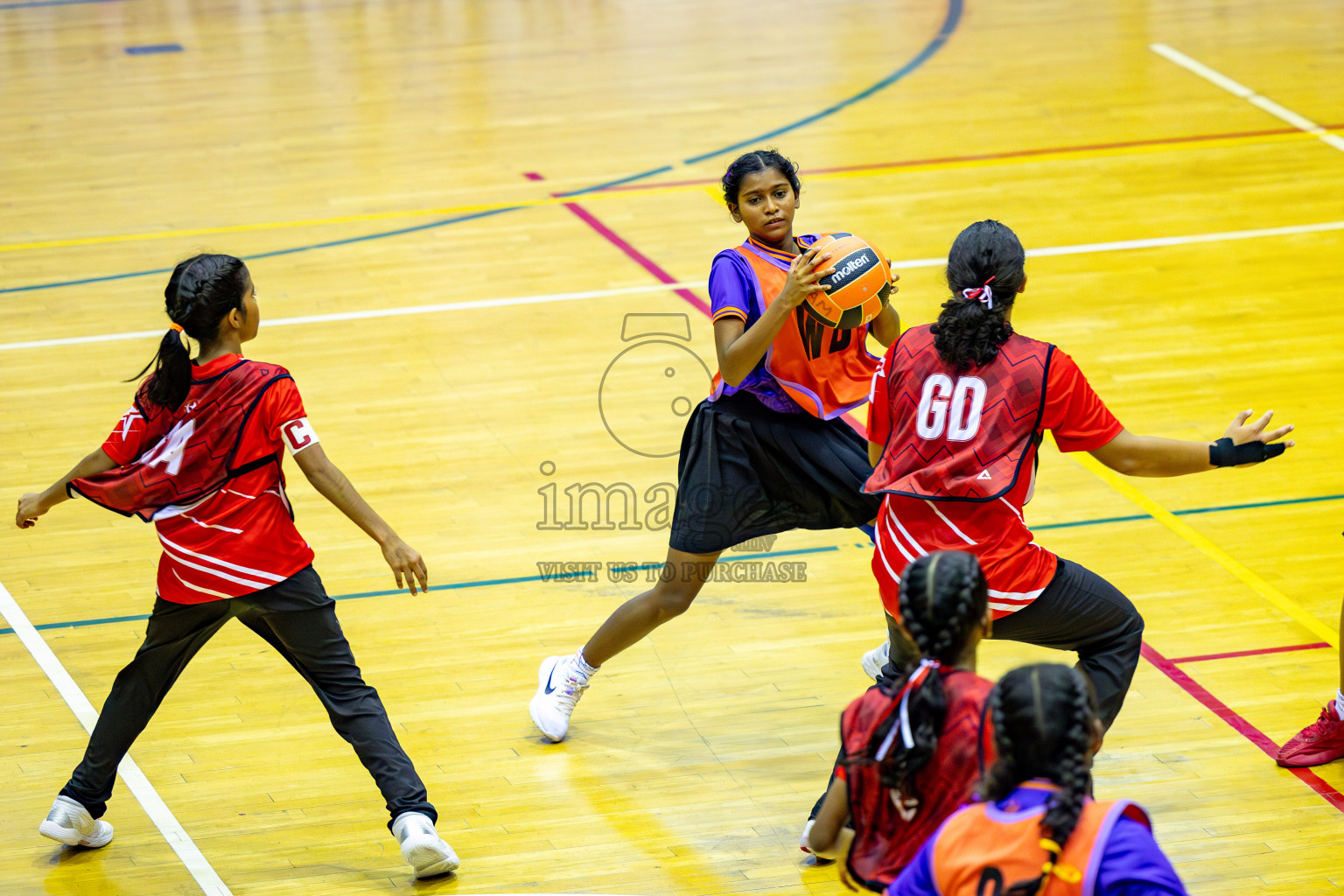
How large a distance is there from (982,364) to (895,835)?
1.25 m

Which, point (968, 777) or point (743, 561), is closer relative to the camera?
point (968, 777)

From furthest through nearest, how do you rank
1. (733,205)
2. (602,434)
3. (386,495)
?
(602,434) < (386,495) < (733,205)

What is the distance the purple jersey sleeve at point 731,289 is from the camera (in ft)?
13.7

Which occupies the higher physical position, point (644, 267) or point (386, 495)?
point (644, 267)

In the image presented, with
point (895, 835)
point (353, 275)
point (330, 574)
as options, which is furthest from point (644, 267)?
point (895, 835)

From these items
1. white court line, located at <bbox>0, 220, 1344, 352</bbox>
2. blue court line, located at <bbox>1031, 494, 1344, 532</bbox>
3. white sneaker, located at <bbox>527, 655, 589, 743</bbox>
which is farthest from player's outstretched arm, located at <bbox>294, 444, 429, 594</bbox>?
white court line, located at <bbox>0, 220, 1344, 352</bbox>

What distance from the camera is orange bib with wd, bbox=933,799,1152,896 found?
95.3 inches

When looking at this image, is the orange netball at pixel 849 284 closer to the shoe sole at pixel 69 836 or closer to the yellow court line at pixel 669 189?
the shoe sole at pixel 69 836

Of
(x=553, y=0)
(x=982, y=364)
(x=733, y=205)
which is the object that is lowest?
(x=982, y=364)

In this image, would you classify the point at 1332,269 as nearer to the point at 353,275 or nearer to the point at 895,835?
the point at 353,275

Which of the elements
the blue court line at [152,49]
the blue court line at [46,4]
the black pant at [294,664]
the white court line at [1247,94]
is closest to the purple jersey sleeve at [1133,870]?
the black pant at [294,664]

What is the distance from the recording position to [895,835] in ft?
9.42

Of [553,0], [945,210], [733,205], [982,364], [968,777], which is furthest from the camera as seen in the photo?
[553,0]

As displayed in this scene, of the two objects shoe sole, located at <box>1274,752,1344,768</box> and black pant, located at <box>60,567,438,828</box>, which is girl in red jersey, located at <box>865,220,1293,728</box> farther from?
black pant, located at <box>60,567,438,828</box>
